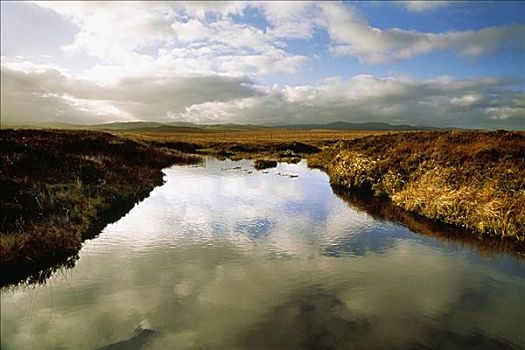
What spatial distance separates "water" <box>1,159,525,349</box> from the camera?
10.6 metres

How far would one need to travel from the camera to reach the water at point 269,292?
10.6 meters

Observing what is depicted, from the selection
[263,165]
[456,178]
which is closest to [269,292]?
[456,178]

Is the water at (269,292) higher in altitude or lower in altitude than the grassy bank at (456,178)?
lower

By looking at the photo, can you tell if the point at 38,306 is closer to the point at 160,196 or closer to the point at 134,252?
the point at 134,252

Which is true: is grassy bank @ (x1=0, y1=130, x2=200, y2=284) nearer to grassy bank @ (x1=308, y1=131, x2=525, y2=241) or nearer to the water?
the water

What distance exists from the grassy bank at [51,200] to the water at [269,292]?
1128 mm

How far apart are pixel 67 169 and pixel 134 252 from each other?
39.2 feet

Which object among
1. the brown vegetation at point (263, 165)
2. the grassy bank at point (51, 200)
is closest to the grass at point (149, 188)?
the grassy bank at point (51, 200)

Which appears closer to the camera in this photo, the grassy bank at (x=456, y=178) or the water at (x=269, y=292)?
the water at (x=269, y=292)

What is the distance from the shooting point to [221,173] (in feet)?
148

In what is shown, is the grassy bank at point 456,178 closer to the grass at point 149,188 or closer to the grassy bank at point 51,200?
the grass at point 149,188

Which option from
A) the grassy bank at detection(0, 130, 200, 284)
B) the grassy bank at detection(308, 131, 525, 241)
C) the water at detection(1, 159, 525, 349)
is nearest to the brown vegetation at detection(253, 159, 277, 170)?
the grassy bank at detection(308, 131, 525, 241)

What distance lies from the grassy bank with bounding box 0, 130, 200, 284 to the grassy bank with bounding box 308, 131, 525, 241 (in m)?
16.8

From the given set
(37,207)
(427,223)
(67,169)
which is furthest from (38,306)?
(427,223)
